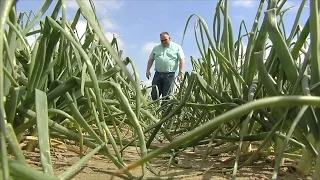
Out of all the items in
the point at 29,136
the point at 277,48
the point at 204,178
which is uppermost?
the point at 277,48

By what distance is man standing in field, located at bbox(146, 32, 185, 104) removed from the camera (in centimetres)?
427

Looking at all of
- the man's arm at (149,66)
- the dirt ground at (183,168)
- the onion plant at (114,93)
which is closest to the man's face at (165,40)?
the man's arm at (149,66)

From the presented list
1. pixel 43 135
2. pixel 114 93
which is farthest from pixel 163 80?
pixel 43 135

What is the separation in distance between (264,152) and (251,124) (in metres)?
0.09

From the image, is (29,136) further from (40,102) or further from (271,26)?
(271,26)

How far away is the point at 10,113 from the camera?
2.17 ft

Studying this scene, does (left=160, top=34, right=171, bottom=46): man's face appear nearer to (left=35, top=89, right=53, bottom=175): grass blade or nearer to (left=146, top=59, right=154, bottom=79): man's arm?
(left=146, top=59, right=154, bottom=79): man's arm

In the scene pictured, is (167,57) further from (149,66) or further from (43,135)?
(43,135)

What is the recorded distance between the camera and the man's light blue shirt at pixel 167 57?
428cm

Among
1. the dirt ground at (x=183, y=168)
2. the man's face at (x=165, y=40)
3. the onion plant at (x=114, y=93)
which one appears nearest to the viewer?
the onion plant at (x=114, y=93)

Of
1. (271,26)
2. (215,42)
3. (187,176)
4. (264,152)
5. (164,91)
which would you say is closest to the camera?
(271,26)

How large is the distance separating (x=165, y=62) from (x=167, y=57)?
0.25 feet

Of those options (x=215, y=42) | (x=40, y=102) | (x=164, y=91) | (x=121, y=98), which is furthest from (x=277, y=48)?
(x=164, y=91)

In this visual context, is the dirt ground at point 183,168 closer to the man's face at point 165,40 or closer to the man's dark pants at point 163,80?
the man's dark pants at point 163,80
